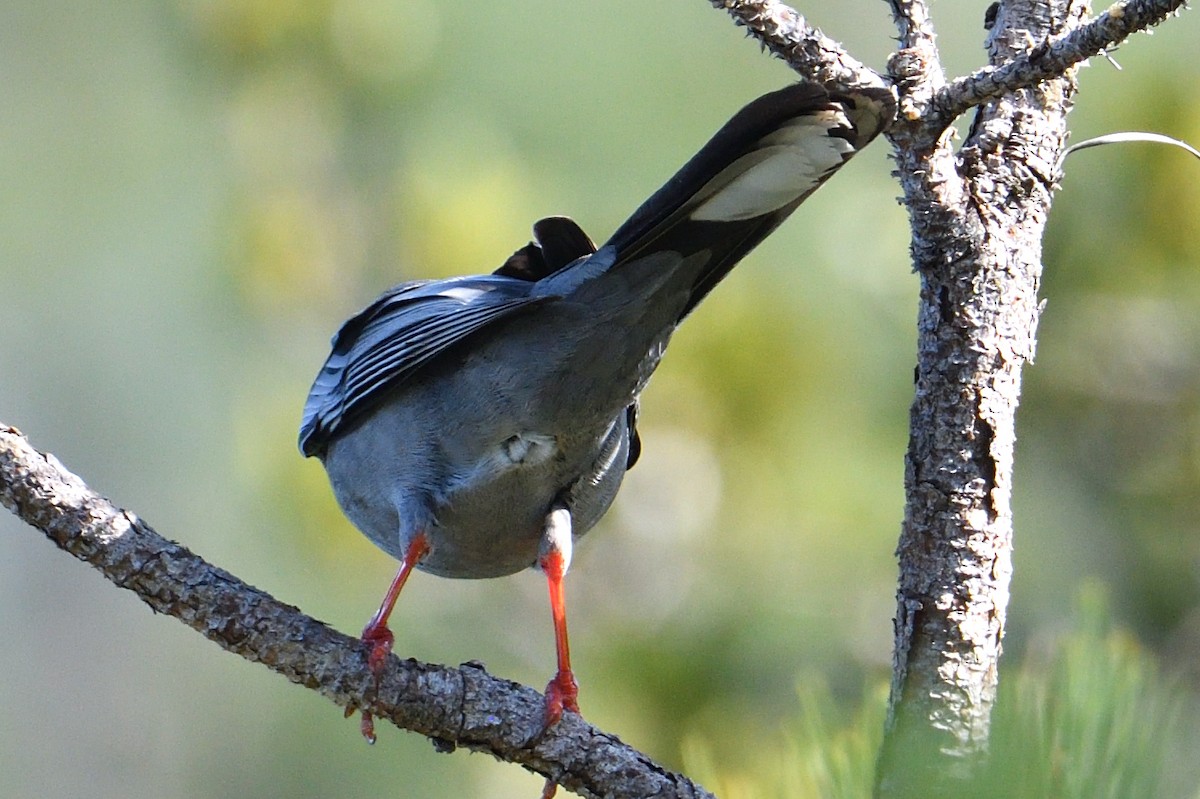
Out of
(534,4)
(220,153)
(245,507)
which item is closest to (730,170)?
(245,507)

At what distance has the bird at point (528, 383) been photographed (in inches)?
98.3

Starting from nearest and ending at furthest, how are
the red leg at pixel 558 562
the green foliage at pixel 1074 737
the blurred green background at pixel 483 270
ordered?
the green foliage at pixel 1074 737 < the red leg at pixel 558 562 < the blurred green background at pixel 483 270

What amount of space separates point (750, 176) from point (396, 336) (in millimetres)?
1289

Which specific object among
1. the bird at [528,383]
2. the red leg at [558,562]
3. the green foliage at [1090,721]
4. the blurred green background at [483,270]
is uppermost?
the blurred green background at [483,270]

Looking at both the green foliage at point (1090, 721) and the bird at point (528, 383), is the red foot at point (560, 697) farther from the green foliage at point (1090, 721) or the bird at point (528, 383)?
the green foliage at point (1090, 721)

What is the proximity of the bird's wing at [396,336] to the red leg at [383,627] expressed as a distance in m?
0.45

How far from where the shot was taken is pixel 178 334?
982cm

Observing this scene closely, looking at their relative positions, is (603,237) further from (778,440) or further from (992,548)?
(992,548)

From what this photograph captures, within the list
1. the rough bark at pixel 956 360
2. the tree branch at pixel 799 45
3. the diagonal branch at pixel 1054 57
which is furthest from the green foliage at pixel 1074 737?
the tree branch at pixel 799 45

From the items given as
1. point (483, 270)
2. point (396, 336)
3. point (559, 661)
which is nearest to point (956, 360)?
point (559, 661)

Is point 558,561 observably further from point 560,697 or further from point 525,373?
point 560,697

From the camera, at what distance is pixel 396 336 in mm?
3283

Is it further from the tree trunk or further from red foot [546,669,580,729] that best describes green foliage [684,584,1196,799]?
red foot [546,669,580,729]

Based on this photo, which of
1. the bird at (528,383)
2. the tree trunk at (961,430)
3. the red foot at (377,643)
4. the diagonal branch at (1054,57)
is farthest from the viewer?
the bird at (528,383)
